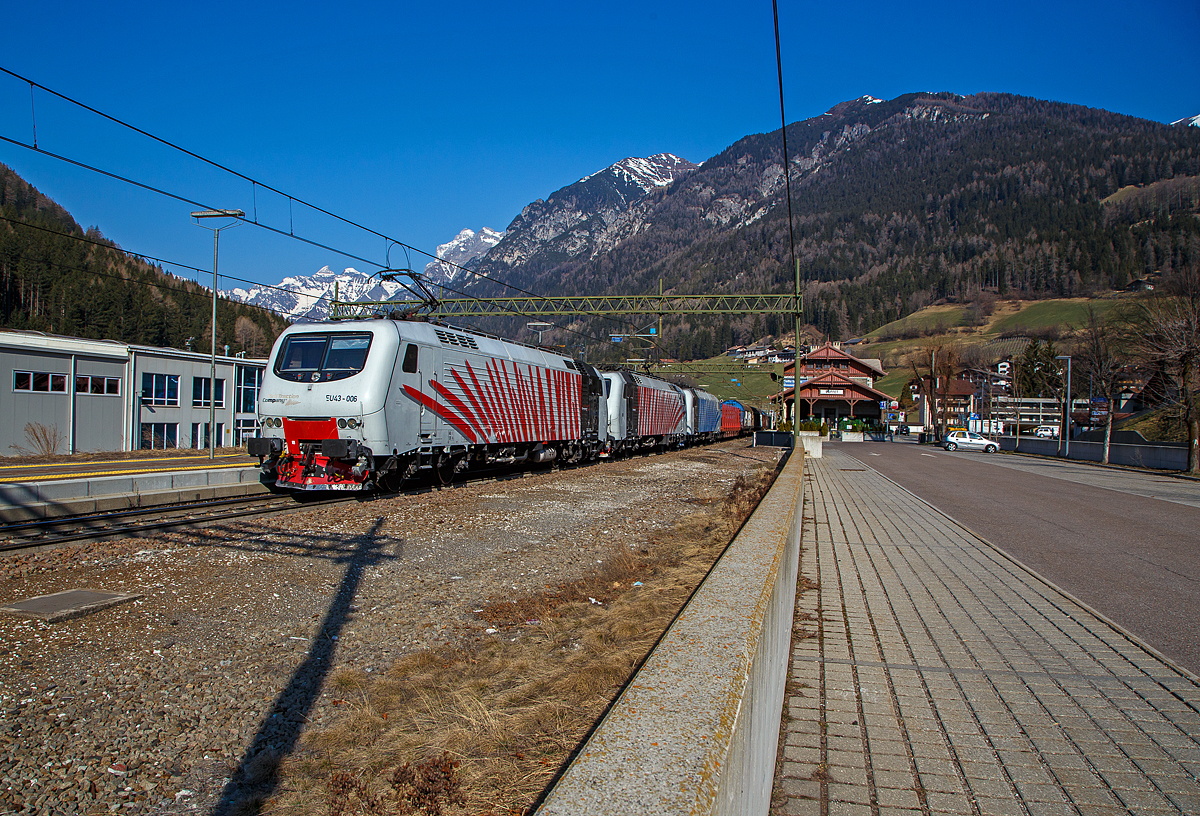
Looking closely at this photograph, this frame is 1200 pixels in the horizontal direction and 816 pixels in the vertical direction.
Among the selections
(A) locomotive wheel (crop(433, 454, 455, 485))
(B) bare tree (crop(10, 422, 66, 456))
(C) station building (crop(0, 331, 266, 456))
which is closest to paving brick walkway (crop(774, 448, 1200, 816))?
(A) locomotive wheel (crop(433, 454, 455, 485))

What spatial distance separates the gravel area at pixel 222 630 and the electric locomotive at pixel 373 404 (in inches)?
63.5

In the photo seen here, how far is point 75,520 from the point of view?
10.2m

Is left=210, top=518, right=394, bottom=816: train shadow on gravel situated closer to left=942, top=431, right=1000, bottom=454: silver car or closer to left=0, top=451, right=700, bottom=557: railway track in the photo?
left=0, top=451, right=700, bottom=557: railway track

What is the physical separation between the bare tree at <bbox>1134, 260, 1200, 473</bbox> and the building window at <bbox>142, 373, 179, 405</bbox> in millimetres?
47109

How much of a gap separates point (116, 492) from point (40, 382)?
1033 inches

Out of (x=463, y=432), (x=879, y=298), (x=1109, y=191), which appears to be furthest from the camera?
(x=1109, y=191)

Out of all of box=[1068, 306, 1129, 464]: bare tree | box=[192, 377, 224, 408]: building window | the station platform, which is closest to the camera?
the station platform

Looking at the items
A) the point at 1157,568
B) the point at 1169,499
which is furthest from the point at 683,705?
the point at 1169,499

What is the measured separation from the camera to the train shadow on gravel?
3012 millimetres

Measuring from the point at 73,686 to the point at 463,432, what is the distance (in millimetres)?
11906

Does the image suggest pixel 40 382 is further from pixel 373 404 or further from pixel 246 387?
pixel 373 404

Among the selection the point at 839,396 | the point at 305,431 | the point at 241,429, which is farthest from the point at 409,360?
the point at 839,396

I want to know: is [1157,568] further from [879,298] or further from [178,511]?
[879,298]

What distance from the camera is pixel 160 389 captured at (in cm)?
3819
